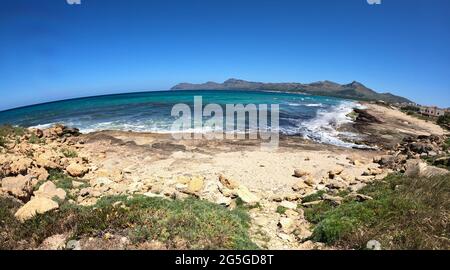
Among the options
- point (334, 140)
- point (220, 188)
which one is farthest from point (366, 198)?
point (334, 140)

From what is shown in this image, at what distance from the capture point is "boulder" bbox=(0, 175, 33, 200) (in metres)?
9.42

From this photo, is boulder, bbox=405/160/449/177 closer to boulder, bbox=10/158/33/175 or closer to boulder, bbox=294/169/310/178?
boulder, bbox=294/169/310/178

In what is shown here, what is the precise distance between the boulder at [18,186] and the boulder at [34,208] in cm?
185

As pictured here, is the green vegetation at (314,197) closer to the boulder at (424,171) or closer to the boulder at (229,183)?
the boulder at (229,183)

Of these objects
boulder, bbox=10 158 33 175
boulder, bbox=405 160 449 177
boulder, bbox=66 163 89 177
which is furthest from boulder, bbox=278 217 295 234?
boulder, bbox=10 158 33 175

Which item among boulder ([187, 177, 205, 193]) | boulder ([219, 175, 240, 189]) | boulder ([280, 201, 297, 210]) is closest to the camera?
boulder ([280, 201, 297, 210])

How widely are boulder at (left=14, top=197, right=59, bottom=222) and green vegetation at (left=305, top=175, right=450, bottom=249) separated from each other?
683 cm

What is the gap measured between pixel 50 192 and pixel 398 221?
32.7 ft

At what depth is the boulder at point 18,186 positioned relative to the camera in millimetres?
9422

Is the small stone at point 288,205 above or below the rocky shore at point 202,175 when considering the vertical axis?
below

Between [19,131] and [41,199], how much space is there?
16.9 m

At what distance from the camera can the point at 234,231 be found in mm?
6918

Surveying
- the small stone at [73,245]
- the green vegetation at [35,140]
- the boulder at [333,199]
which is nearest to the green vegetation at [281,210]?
the boulder at [333,199]
